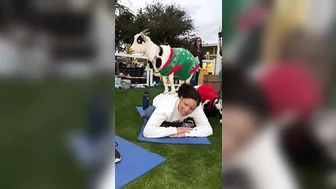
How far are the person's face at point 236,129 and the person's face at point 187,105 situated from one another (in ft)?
5.00

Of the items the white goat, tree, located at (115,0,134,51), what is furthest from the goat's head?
tree, located at (115,0,134,51)

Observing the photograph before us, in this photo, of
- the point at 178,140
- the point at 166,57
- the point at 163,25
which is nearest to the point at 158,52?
the point at 166,57

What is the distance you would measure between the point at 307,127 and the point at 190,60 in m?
2.65

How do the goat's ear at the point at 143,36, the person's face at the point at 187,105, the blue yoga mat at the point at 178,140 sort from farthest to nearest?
the goat's ear at the point at 143,36
the person's face at the point at 187,105
the blue yoga mat at the point at 178,140

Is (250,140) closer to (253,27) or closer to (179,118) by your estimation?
(253,27)

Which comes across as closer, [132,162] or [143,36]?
[132,162]

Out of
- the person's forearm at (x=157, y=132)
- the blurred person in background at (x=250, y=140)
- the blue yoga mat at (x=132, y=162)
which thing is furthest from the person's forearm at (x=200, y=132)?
the blurred person in background at (x=250, y=140)

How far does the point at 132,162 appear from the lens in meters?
1.44

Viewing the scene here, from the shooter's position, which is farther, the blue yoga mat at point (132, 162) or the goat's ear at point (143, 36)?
the goat's ear at point (143, 36)

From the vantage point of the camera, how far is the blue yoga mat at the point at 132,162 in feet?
4.13

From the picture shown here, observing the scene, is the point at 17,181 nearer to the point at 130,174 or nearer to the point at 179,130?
the point at 130,174

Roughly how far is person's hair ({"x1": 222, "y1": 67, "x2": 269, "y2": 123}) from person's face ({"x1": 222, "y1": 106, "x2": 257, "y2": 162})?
10mm

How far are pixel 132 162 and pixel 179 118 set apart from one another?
804 mm

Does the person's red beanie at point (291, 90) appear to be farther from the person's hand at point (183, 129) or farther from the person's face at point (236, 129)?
the person's hand at point (183, 129)
